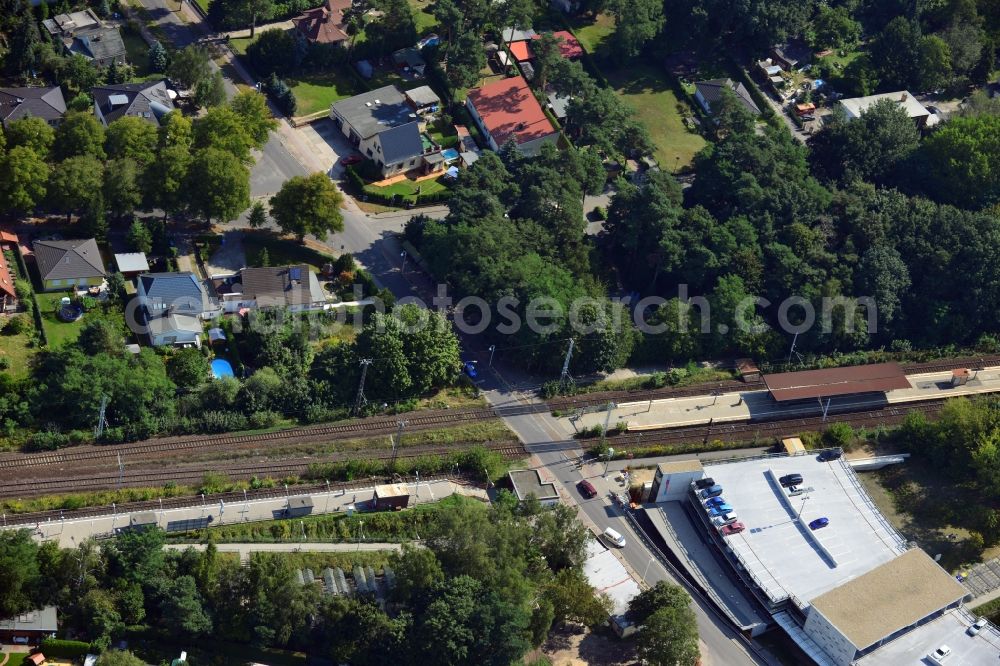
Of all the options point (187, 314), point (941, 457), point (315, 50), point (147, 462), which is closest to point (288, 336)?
point (187, 314)

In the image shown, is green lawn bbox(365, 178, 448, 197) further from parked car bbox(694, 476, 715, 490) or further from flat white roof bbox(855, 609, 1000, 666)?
flat white roof bbox(855, 609, 1000, 666)

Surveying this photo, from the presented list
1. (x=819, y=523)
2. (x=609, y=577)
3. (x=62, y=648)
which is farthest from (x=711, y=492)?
(x=62, y=648)

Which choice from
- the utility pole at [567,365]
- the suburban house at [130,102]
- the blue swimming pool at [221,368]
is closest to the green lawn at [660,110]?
the utility pole at [567,365]

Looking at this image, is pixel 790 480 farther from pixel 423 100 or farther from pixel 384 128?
pixel 423 100

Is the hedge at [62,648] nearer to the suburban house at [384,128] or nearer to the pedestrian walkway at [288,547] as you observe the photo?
the pedestrian walkway at [288,547]

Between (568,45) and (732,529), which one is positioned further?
(568,45)

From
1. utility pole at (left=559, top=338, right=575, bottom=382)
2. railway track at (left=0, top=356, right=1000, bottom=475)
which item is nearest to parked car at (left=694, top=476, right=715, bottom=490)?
railway track at (left=0, top=356, right=1000, bottom=475)

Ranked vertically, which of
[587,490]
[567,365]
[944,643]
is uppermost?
[567,365]
